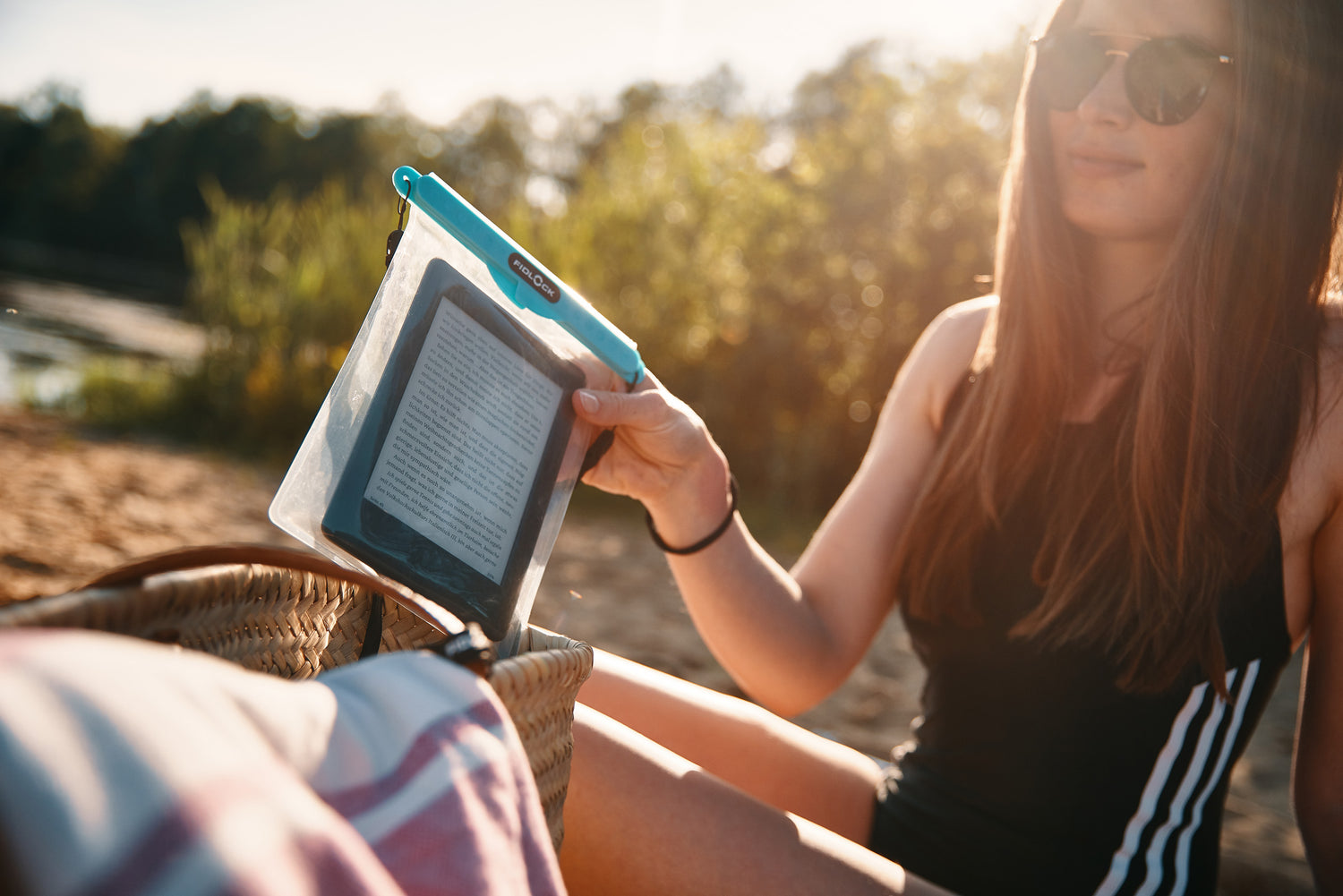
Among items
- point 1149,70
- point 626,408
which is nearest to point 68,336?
point 626,408

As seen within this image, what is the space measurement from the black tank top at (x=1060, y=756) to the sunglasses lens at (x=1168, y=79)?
466 millimetres

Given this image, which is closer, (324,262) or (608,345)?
(608,345)

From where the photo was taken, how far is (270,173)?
30781 millimetres

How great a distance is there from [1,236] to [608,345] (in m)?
36.9

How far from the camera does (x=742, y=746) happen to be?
130 cm

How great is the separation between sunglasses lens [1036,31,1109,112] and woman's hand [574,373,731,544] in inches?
31.2

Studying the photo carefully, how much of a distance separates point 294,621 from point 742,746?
30.5 inches

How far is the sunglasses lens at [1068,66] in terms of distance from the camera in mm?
1309

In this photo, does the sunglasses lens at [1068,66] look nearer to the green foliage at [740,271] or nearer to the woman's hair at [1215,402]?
the woman's hair at [1215,402]

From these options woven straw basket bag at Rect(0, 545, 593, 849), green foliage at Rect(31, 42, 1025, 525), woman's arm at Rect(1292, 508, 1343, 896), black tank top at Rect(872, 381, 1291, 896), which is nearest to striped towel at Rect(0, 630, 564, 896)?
woven straw basket bag at Rect(0, 545, 593, 849)

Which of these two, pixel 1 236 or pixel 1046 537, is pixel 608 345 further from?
pixel 1 236

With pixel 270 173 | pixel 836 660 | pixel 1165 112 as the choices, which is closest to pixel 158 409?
pixel 836 660

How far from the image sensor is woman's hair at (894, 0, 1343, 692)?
1.13m

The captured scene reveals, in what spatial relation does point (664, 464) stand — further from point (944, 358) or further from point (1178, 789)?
point (1178, 789)
